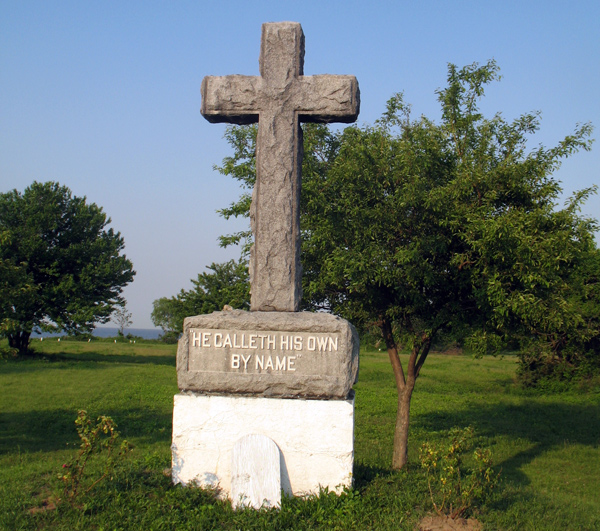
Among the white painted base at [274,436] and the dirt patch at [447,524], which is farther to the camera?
the white painted base at [274,436]

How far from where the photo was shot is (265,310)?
5355 millimetres

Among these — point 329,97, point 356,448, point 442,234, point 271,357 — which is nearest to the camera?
point 271,357

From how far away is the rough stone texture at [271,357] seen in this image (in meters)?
4.95

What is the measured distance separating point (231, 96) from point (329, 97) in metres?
0.97

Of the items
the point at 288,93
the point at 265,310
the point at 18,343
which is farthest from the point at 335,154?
the point at 18,343

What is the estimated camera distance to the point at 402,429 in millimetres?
9461

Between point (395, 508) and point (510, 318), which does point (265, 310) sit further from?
point (510, 318)

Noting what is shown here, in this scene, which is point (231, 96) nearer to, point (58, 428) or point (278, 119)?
point (278, 119)

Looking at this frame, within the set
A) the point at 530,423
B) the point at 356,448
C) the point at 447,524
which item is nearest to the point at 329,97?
the point at 447,524

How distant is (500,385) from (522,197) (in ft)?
52.4

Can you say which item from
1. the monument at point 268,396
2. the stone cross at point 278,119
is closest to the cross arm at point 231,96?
the stone cross at point 278,119

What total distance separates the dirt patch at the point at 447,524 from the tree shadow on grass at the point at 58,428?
715 centimetres

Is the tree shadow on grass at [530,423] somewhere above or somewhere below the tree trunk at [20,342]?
below

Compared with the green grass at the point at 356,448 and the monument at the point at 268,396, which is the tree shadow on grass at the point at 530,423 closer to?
the green grass at the point at 356,448
